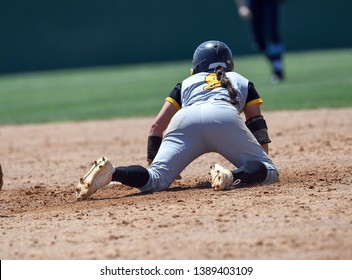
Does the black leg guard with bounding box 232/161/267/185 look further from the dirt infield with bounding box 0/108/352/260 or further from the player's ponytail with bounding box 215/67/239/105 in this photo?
the player's ponytail with bounding box 215/67/239/105

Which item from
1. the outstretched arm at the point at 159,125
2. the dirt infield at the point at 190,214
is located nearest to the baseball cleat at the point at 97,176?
the dirt infield at the point at 190,214

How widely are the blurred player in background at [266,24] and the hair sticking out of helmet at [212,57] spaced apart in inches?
392

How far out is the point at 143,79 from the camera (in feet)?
66.8

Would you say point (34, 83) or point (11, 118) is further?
point (34, 83)

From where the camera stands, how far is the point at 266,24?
16.6 metres

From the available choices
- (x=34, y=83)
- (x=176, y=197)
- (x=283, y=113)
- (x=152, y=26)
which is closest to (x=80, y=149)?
(x=283, y=113)

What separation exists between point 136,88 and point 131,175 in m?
12.1

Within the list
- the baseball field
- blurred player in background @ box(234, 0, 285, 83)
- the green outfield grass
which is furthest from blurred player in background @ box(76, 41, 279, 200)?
blurred player in background @ box(234, 0, 285, 83)

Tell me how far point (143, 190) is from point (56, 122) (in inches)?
283

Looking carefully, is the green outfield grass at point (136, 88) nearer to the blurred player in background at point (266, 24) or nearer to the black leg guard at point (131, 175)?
the blurred player in background at point (266, 24)

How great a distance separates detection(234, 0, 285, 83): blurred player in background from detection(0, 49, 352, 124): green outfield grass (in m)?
0.58

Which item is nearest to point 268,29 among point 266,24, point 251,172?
point 266,24

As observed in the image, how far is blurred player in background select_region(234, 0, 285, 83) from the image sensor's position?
53.5 feet
